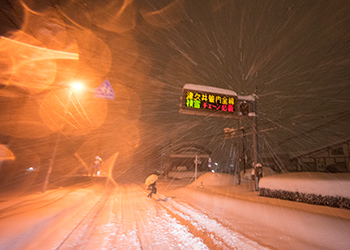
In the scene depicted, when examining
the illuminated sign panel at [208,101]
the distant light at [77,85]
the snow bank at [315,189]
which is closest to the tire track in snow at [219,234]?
the snow bank at [315,189]

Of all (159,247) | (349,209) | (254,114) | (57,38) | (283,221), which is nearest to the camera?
(159,247)

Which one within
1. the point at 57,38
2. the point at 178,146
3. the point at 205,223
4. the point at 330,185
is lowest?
the point at 205,223

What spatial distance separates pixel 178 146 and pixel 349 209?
113 ft

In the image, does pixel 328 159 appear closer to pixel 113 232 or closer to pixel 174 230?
pixel 174 230

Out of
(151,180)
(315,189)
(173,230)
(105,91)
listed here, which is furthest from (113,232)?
(315,189)

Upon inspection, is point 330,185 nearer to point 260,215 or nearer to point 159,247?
point 260,215

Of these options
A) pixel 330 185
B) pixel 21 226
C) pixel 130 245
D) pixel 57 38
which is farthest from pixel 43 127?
pixel 330 185

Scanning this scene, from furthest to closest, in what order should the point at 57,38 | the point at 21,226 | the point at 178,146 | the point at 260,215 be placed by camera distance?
the point at 178,146 < the point at 57,38 < the point at 260,215 < the point at 21,226

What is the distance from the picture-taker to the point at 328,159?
73.4 feet

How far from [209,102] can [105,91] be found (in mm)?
6313

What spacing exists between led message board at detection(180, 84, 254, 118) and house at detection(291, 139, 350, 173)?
18.2 meters

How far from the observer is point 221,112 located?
1104 cm

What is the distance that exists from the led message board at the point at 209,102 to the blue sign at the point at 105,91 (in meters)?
4.26

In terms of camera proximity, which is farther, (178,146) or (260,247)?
(178,146)
